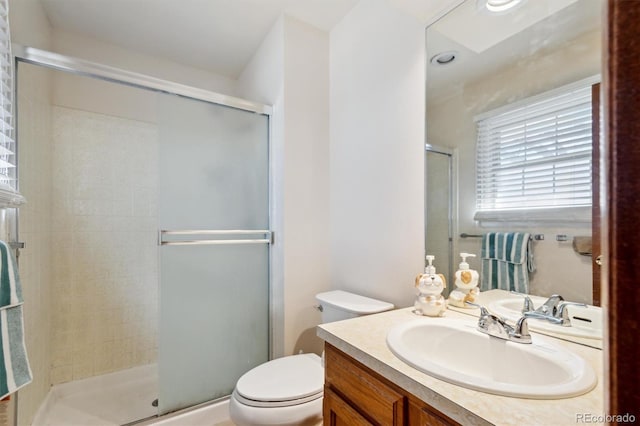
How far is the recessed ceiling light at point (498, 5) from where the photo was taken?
1071 mm

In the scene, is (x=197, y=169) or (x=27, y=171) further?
(x=197, y=169)

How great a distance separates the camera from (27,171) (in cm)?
151

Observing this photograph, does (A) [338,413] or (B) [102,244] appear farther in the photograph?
(B) [102,244]

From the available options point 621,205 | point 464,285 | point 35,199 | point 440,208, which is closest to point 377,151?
point 440,208

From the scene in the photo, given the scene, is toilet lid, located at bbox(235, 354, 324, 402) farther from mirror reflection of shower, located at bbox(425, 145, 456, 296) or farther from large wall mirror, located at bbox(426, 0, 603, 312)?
large wall mirror, located at bbox(426, 0, 603, 312)

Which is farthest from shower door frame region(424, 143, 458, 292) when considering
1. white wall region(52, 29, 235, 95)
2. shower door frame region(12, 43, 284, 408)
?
white wall region(52, 29, 235, 95)

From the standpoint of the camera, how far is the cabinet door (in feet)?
2.80

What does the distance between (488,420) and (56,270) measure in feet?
8.46

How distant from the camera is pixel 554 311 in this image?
94 cm

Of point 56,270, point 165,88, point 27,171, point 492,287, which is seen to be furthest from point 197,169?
point 492,287

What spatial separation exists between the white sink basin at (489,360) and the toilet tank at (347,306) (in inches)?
13.4

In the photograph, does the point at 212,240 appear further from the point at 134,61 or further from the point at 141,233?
the point at 134,61

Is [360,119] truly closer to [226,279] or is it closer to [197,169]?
[197,169]

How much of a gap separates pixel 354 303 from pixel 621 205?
1335mm
